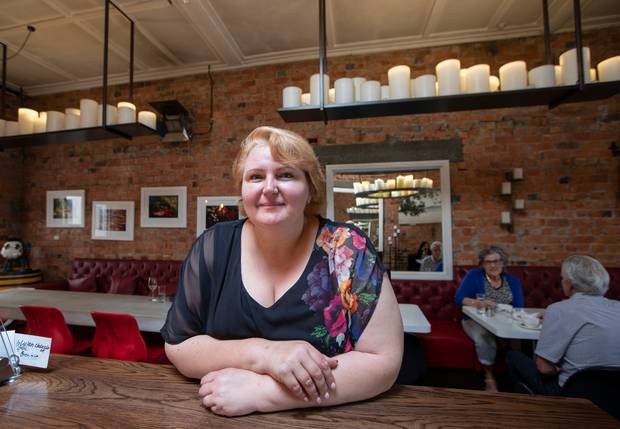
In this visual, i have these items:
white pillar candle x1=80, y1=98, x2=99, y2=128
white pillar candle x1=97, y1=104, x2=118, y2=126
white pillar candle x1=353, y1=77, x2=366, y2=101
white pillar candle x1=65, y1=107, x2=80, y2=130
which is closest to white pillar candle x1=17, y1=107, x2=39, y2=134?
white pillar candle x1=65, y1=107, x2=80, y2=130

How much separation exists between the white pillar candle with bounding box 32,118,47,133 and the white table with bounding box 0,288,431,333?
182cm

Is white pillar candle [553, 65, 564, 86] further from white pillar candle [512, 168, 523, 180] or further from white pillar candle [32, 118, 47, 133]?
white pillar candle [32, 118, 47, 133]

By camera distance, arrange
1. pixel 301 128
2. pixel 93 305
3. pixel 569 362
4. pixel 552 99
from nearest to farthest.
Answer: pixel 569 362 → pixel 552 99 → pixel 93 305 → pixel 301 128

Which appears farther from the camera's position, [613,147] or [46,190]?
[46,190]

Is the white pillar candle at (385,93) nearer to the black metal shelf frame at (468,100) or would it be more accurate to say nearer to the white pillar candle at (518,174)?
the black metal shelf frame at (468,100)

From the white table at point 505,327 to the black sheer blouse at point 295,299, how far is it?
1.69 metres

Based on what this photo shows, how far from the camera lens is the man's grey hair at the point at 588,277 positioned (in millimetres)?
1671

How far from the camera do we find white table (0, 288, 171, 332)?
222 cm

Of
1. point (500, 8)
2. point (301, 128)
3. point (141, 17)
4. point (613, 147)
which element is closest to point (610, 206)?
point (613, 147)

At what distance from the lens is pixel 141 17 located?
3.33 metres

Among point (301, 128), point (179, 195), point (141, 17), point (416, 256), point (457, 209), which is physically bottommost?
point (416, 256)

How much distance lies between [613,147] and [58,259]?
25.9 feet

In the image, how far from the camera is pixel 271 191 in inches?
33.4

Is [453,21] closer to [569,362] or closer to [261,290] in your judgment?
[569,362]
